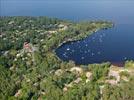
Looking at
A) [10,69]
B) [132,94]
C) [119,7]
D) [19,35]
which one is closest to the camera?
[132,94]

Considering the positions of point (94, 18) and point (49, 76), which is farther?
point (94, 18)

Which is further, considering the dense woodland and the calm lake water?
the calm lake water

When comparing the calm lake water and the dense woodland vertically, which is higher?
the dense woodland

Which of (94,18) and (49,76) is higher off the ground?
(49,76)

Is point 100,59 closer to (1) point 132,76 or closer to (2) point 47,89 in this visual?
(1) point 132,76

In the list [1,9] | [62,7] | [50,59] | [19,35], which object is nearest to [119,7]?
[62,7]

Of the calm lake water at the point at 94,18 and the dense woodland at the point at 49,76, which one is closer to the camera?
the dense woodland at the point at 49,76

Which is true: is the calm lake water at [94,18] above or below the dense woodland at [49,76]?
below

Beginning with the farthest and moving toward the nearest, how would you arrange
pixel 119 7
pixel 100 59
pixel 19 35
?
pixel 119 7 → pixel 19 35 → pixel 100 59
